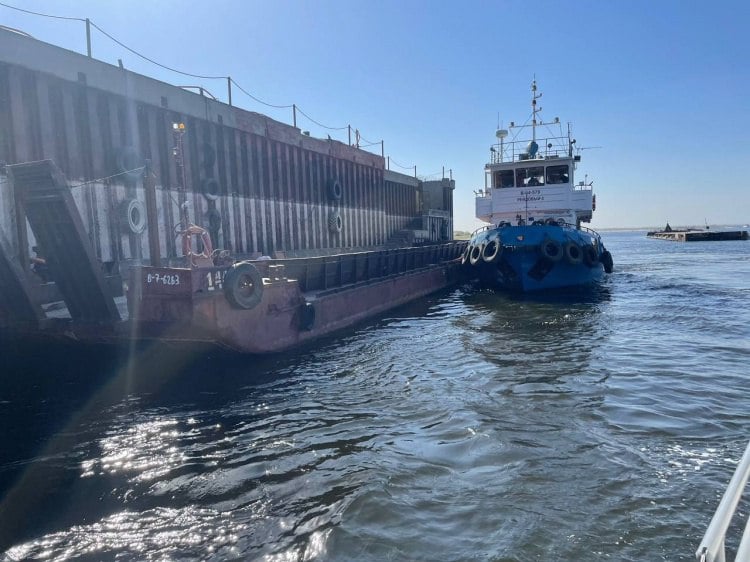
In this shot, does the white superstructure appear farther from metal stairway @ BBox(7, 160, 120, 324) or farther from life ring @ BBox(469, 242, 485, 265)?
metal stairway @ BBox(7, 160, 120, 324)

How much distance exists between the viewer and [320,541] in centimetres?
348

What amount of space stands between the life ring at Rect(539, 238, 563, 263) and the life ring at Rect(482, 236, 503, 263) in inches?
51.9

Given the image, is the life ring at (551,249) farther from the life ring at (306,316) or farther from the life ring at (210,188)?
the life ring at (210,188)

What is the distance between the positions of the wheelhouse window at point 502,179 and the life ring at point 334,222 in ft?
21.4

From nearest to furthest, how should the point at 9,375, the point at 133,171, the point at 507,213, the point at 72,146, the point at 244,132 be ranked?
1. the point at 9,375
2. the point at 72,146
3. the point at 133,171
4. the point at 244,132
5. the point at 507,213

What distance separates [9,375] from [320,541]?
6.53m

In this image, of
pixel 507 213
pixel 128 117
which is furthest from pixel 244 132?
pixel 507 213

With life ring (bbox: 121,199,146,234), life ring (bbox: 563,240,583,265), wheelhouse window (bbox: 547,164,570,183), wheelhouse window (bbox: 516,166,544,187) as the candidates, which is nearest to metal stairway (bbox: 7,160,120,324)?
life ring (bbox: 121,199,146,234)

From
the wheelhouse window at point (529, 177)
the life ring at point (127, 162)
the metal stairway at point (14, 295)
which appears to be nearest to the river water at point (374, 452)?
the metal stairway at point (14, 295)

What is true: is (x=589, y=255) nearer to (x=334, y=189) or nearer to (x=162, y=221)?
(x=334, y=189)

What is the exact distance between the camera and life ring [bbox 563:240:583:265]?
1641 centimetres

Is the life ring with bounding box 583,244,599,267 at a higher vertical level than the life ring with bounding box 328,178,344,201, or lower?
lower

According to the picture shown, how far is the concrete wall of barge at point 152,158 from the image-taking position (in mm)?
9055

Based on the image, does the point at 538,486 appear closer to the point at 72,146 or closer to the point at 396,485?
the point at 396,485
